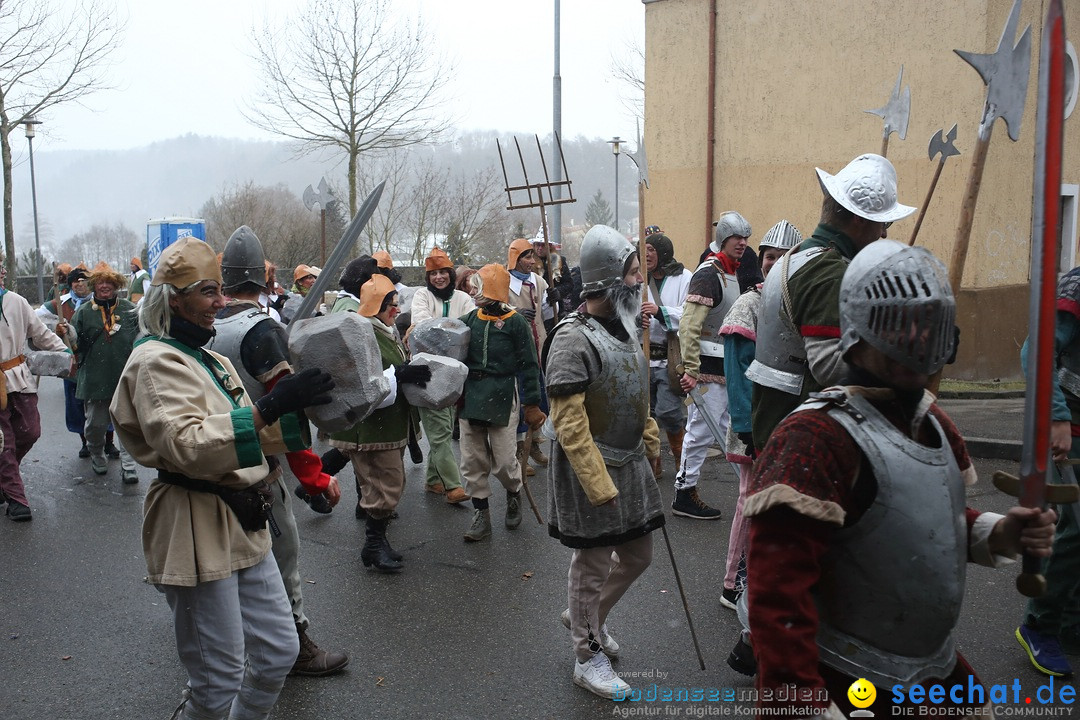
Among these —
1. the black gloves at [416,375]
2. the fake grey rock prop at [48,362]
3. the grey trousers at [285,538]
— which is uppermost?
the black gloves at [416,375]

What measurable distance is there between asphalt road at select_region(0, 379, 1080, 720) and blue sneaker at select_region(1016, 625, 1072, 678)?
6 centimetres

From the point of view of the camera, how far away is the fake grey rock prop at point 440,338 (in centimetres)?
600

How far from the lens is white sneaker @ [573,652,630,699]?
12.3 ft

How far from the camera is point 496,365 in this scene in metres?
6.15

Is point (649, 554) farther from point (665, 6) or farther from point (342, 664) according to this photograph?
point (665, 6)

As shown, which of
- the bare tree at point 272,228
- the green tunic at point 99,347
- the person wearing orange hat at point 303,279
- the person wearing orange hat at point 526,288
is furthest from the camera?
the bare tree at point 272,228

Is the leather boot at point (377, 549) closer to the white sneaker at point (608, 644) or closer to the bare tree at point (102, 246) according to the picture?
the white sneaker at point (608, 644)

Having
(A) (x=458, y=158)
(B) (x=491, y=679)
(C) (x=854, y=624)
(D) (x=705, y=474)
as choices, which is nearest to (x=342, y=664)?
(B) (x=491, y=679)

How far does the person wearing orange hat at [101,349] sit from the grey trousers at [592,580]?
17.7 feet

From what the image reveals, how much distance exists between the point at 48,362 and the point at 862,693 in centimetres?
701

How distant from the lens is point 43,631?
183 inches

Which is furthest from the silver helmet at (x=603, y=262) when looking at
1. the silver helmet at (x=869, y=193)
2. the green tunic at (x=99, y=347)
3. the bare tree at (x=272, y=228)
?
the bare tree at (x=272, y=228)

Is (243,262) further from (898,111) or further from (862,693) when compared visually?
(898,111)

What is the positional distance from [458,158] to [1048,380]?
13987 cm
